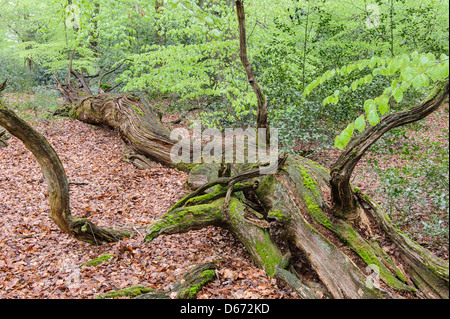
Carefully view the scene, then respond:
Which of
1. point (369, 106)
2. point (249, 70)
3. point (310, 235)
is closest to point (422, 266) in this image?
point (310, 235)

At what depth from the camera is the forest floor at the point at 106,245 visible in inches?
142

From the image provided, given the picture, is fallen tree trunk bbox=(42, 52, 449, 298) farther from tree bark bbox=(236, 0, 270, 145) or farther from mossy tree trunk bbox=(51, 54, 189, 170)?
mossy tree trunk bbox=(51, 54, 189, 170)

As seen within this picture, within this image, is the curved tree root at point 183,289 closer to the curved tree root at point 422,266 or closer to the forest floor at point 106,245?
the forest floor at point 106,245

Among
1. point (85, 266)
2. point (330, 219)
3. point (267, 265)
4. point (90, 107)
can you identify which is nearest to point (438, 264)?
point (330, 219)

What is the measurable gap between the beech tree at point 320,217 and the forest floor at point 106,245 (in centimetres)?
36

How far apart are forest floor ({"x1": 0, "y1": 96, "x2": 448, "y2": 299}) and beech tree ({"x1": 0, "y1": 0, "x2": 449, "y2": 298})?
0.36 meters

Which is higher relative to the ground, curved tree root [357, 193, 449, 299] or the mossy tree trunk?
the mossy tree trunk

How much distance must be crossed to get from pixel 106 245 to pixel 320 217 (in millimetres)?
3171

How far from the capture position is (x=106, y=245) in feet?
15.0

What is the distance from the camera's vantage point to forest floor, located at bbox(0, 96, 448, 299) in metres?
3.60
